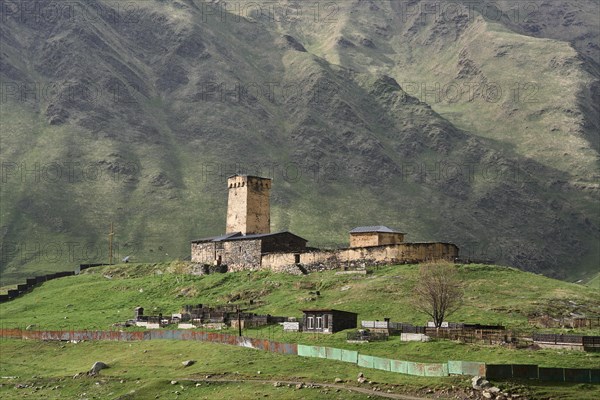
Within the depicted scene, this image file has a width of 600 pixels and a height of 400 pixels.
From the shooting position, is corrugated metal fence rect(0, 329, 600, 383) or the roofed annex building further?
the roofed annex building

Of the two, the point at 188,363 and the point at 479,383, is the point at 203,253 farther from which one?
the point at 479,383

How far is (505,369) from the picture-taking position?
66125 mm

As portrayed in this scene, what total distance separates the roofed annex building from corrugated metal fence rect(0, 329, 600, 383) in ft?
93.8

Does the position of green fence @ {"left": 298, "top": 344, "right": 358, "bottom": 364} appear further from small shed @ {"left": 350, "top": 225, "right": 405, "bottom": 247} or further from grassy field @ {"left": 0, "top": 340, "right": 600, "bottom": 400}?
small shed @ {"left": 350, "top": 225, "right": 405, "bottom": 247}

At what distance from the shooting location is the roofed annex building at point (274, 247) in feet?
370

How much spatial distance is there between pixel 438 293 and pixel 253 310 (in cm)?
2315

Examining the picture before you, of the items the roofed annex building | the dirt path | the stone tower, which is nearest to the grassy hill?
the dirt path

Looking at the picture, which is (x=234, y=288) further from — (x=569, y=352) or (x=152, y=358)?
(x=569, y=352)

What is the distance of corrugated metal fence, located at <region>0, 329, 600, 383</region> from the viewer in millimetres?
66062

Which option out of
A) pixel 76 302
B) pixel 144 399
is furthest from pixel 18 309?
pixel 144 399

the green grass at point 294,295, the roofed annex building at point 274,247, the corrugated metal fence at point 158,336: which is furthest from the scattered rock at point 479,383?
the roofed annex building at point 274,247

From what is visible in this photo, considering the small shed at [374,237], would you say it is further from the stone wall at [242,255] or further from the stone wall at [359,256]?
the stone wall at [242,255]

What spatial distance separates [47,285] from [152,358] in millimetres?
56071

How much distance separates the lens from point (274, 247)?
409 ft
